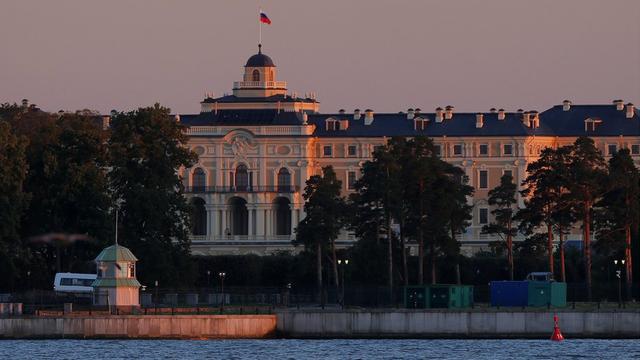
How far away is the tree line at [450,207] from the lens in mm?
137875

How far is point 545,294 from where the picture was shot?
12800 cm

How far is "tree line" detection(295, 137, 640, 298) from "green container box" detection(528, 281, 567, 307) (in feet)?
23.0

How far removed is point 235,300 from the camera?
13712 centimetres

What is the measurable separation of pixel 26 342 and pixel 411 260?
50.2 meters

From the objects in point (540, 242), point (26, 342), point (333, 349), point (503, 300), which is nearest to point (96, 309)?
point (26, 342)

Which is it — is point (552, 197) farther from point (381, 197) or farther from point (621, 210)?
point (381, 197)

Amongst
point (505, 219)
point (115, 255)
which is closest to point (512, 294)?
point (115, 255)

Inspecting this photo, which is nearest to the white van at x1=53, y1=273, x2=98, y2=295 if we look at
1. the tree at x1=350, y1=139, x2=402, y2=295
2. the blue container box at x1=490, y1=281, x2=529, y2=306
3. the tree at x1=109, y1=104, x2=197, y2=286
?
the tree at x1=109, y1=104, x2=197, y2=286

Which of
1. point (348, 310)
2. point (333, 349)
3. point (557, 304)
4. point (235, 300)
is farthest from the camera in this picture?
point (235, 300)

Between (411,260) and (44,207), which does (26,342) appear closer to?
(44,207)

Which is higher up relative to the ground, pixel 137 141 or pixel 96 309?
pixel 137 141

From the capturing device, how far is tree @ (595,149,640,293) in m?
136

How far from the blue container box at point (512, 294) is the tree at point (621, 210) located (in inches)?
348

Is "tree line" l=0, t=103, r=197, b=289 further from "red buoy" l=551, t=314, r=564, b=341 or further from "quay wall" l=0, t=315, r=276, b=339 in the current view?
"red buoy" l=551, t=314, r=564, b=341
